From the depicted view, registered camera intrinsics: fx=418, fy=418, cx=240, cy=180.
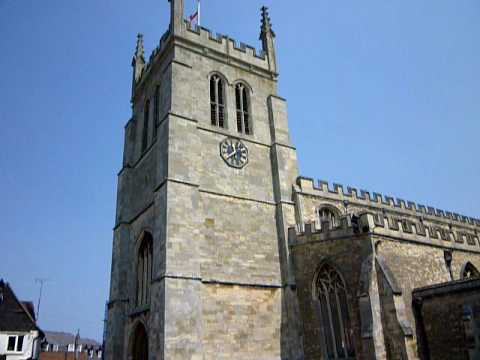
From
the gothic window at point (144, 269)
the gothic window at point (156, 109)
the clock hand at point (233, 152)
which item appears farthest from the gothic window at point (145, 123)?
the gothic window at point (144, 269)

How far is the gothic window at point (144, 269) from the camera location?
19.3m

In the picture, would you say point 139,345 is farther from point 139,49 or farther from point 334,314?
point 139,49

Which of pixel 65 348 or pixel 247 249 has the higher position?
pixel 247 249

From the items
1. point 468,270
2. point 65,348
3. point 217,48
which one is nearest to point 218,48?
point 217,48

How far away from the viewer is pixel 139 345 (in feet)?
63.3

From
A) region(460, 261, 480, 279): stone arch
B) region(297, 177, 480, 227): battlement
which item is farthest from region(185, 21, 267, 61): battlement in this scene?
region(460, 261, 480, 279): stone arch

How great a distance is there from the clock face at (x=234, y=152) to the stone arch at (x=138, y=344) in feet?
28.5

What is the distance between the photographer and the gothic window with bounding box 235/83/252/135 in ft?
74.6

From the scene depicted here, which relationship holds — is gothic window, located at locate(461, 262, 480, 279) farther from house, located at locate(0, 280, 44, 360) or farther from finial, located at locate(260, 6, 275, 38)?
house, located at locate(0, 280, 44, 360)

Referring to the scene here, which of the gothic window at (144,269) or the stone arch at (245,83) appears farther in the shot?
the stone arch at (245,83)

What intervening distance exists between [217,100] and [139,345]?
Answer: 12778mm

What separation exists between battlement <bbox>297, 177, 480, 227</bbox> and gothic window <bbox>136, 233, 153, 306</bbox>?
8.33m

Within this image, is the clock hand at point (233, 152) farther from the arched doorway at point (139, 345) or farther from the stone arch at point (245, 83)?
the arched doorway at point (139, 345)

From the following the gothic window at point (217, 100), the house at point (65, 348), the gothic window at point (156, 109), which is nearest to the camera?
the gothic window at point (217, 100)
